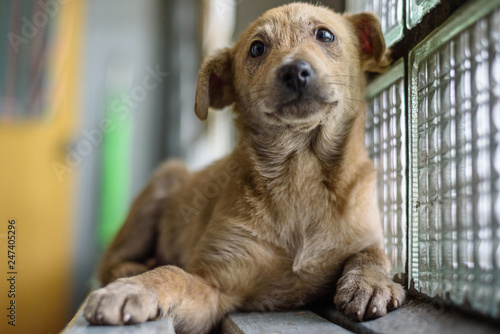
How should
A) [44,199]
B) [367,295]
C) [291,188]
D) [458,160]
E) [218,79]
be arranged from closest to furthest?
[458,160]
[367,295]
[291,188]
[218,79]
[44,199]

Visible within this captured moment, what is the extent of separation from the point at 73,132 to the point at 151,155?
→ 50.7 inches

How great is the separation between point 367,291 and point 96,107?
5199 millimetres

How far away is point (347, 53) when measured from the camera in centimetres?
190

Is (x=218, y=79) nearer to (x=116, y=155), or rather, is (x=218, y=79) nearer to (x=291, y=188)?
(x=291, y=188)

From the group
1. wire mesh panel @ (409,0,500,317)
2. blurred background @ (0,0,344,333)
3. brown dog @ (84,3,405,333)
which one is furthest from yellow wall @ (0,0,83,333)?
wire mesh panel @ (409,0,500,317)

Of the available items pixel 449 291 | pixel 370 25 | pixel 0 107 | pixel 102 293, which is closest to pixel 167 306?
pixel 102 293

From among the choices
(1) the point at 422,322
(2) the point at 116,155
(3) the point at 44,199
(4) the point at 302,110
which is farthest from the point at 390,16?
(2) the point at 116,155

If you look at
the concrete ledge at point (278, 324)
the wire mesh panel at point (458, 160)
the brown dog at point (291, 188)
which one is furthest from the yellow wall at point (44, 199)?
the wire mesh panel at point (458, 160)

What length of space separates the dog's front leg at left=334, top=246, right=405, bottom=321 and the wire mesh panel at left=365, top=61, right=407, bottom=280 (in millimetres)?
209

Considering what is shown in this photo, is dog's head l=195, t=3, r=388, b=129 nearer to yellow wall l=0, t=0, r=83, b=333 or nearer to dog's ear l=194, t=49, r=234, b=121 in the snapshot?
dog's ear l=194, t=49, r=234, b=121

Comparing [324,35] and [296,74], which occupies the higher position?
[324,35]

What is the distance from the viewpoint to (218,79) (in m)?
2.10

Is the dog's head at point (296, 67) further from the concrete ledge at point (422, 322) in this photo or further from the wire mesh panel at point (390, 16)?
the concrete ledge at point (422, 322)

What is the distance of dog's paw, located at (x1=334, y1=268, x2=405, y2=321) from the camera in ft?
4.53
